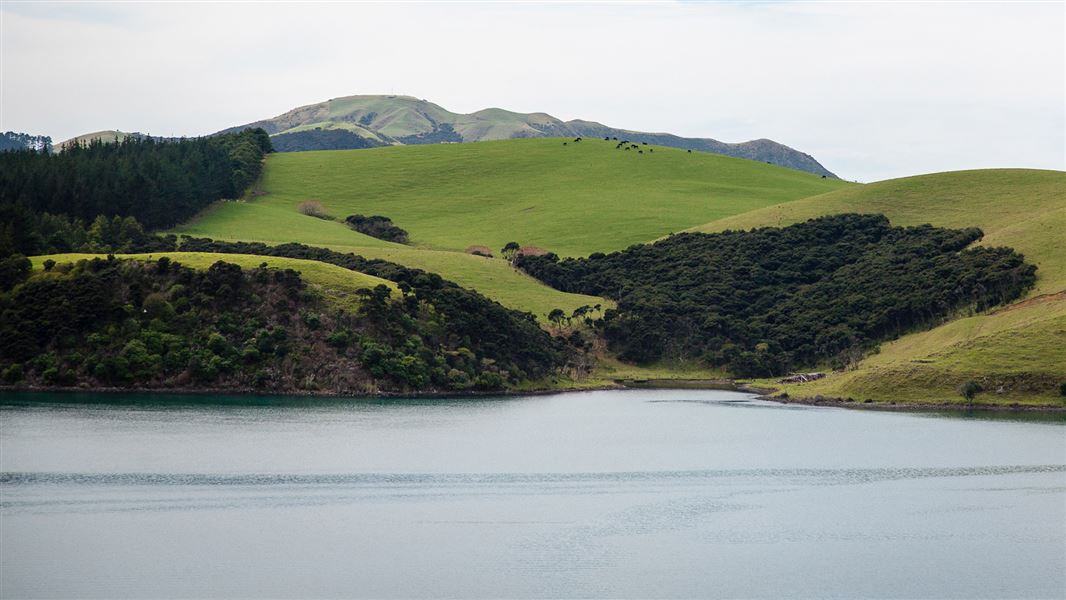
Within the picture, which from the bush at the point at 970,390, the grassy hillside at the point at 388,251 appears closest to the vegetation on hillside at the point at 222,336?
the grassy hillside at the point at 388,251

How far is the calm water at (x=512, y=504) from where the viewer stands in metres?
47.8

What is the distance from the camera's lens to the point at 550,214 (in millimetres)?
197375

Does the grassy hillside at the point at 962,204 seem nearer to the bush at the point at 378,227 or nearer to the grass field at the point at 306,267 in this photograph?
the bush at the point at 378,227

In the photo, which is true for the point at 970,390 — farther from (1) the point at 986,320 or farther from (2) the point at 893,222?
(2) the point at 893,222

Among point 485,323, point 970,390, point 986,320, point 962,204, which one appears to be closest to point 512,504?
point 970,390

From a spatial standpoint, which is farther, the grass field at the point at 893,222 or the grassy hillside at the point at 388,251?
the grassy hillside at the point at 388,251

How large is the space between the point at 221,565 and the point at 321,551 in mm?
4531

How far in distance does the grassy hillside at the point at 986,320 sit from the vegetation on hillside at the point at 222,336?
35910 millimetres

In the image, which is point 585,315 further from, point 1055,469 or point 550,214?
point 1055,469

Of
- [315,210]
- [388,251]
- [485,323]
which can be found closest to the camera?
[485,323]

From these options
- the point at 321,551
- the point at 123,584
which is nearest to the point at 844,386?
the point at 321,551

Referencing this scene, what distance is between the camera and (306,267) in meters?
122

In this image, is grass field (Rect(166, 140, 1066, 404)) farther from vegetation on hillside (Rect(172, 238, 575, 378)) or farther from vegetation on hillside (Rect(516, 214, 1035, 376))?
vegetation on hillside (Rect(172, 238, 575, 378))

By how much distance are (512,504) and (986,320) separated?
73.9m
